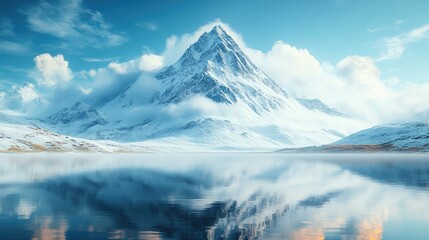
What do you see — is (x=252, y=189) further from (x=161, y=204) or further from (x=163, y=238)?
(x=163, y=238)

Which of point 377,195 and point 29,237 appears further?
point 377,195

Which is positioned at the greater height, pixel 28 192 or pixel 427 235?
pixel 28 192

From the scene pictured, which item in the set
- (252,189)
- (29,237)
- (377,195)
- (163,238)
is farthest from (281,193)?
(29,237)

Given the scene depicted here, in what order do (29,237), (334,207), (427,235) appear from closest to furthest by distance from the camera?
(29,237) < (427,235) < (334,207)

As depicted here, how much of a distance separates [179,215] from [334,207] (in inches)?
623

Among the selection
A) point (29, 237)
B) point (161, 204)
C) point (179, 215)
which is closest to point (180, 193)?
point (161, 204)

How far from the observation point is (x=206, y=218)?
120 ft

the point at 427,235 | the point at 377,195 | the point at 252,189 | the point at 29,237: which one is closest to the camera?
the point at 29,237

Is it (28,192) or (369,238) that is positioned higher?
(28,192)

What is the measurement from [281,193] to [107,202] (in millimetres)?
21684

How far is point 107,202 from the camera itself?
45.8 metres

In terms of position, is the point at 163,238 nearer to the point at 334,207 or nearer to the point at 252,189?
the point at 334,207

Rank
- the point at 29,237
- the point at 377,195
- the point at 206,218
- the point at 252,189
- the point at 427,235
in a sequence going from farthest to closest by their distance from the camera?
the point at 252,189, the point at 377,195, the point at 206,218, the point at 427,235, the point at 29,237

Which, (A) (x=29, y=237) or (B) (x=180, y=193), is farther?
(B) (x=180, y=193)
